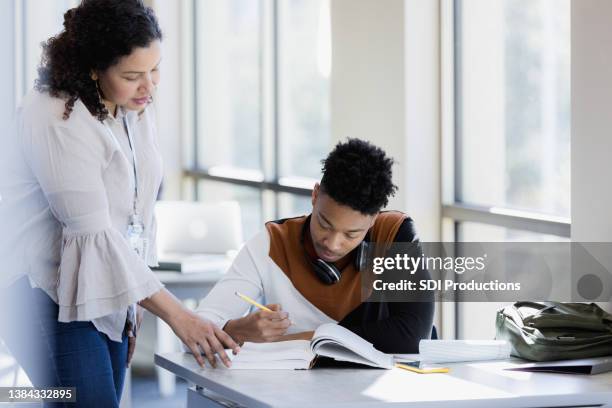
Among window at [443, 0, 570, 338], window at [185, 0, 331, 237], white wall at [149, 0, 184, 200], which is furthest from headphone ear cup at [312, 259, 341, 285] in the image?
white wall at [149, 0, 184, 200]

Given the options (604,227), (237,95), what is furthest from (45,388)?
(237,95)

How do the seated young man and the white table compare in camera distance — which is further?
the seated young man

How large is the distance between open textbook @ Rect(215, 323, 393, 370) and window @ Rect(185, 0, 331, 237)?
2436mm

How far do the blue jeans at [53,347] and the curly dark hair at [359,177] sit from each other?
66 centimetres

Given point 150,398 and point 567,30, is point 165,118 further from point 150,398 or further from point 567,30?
point 567,30

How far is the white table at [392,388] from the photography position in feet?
6.19

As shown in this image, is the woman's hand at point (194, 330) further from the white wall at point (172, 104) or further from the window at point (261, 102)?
the white wall at point (172, 104)

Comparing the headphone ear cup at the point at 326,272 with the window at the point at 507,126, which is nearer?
the headphone ear cup at the point at 326,272

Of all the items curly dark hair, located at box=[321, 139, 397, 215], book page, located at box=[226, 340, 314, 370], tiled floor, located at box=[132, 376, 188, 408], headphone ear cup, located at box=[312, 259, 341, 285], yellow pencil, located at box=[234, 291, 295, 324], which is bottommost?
tiled floor, located at box=[132, 376, 188, 408]

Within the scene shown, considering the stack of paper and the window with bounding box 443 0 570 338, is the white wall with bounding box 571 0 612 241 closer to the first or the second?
the window with bounding box 443 0 570 338

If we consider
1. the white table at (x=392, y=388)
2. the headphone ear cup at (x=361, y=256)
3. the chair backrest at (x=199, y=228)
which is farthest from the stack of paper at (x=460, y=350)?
the chair backrest at (x=199, y=228)

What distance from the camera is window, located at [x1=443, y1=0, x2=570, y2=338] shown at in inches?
134

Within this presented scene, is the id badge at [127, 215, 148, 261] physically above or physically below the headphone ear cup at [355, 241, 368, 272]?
above

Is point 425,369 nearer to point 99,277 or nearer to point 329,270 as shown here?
point 329,270
